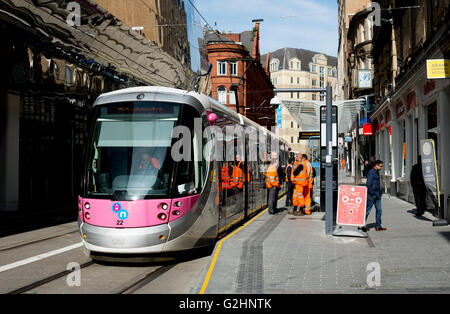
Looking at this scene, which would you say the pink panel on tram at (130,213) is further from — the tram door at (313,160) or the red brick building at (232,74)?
the red brick building at (232,74)

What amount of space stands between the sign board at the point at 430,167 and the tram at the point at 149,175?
5.96 m

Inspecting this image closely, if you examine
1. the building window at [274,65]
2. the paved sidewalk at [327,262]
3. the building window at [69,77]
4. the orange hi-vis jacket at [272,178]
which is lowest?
the paved sidewalk at [327,262]

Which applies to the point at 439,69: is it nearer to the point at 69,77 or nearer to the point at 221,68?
the point at 69,77

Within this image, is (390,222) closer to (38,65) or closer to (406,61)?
(406,61)

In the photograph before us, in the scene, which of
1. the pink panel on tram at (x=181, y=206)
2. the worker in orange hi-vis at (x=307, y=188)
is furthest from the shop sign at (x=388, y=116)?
the pink panel on tram at (x=181, y=206)

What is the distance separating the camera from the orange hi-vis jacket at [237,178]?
447 inches

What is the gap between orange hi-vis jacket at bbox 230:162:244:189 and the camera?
37.2ft

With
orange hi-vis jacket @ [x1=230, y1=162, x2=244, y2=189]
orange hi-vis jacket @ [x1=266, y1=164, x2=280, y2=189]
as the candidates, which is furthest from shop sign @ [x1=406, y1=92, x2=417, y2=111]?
orange hi-vis jacket @ [x1=230, y1=162, x2=244, y2=189]

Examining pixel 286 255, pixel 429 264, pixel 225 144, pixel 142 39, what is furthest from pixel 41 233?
pixel 142 39

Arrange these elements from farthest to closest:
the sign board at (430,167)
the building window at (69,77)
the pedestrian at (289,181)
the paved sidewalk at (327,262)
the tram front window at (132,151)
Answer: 1. the building window at (69,77)
2. the pedestrian at (289,181)
3. the sign board at (430,167)
4. the tram front window at (132,151)
5. the paved sidewalk at (327,262)

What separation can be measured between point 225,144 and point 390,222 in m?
5.23

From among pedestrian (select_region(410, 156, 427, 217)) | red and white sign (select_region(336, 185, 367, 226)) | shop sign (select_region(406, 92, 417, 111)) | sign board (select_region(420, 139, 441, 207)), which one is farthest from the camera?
shop sign (select_region(406, 92, 417, 111))

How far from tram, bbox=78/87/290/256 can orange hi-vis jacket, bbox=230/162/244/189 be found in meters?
1.99

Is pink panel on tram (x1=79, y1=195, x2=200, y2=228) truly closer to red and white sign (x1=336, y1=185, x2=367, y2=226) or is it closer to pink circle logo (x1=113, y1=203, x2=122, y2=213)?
pink circle logo (x1=113, y1=203, x2=122, y2=213)
